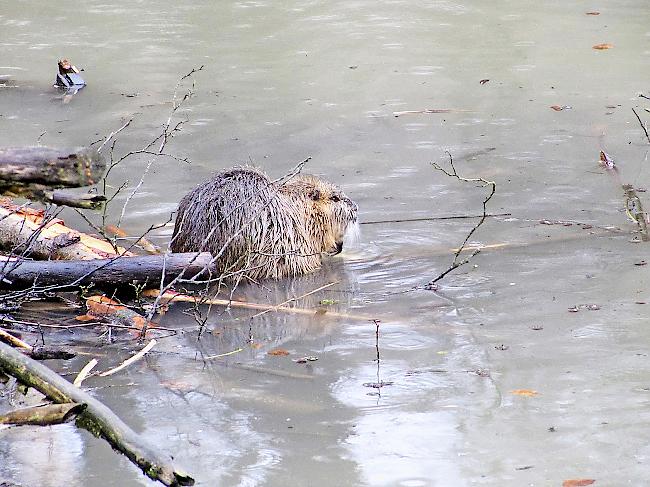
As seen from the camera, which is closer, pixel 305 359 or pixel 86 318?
pixel 305 359

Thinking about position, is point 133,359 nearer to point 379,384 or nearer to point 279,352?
point 279,352

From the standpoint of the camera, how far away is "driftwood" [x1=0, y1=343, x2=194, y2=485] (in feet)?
8.79

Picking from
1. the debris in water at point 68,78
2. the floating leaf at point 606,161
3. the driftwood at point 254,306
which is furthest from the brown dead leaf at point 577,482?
the debris in water at point 68,78

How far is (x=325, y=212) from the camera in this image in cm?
600

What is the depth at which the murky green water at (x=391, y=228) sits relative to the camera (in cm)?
351

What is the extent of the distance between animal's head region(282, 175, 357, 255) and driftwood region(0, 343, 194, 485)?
3000 mm

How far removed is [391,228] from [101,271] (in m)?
1.93

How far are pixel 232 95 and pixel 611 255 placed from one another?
422 cm

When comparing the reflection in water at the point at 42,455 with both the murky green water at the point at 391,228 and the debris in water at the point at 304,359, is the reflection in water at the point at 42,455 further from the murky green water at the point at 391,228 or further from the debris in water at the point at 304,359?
the debris in water at the point at 304,359

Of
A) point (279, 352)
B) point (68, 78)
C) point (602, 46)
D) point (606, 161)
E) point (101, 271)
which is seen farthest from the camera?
point (602, 46)

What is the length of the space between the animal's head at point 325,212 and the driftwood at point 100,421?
3.00m

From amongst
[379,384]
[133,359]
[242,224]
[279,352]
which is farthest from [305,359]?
[242,224]

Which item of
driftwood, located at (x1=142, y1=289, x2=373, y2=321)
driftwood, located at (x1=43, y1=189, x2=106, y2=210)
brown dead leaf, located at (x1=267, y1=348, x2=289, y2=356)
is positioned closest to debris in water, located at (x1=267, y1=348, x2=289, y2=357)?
brown dead leaf, located at (x1=267, y1=348, x2=289, y2=356)

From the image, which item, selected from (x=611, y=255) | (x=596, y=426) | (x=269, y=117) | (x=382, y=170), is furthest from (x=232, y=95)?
(x=596, y=426)
